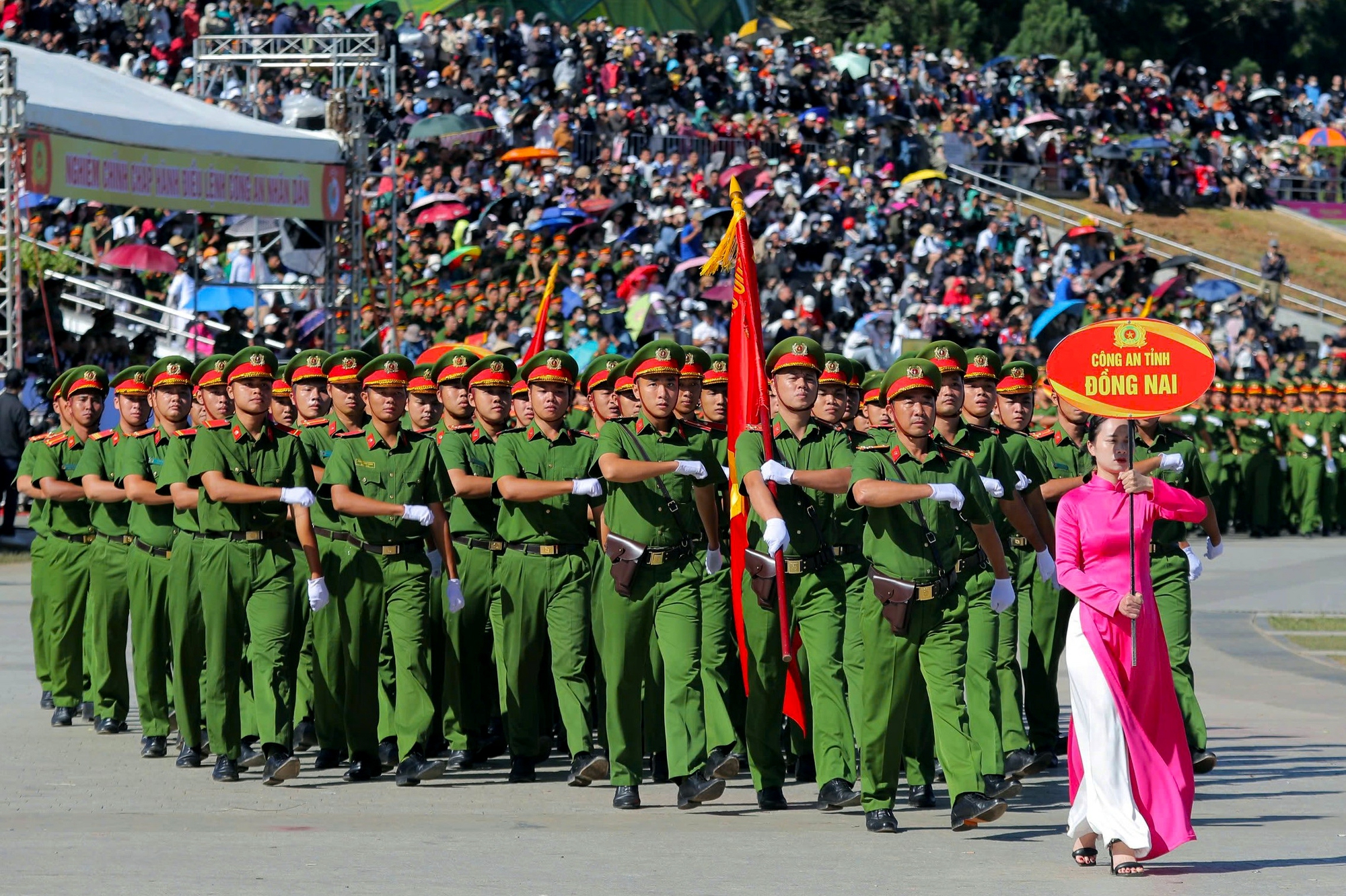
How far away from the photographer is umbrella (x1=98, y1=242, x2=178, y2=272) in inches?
991

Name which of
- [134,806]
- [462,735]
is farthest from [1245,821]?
[134,806]

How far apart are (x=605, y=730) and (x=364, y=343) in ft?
51.2

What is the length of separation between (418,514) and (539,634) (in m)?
0.85

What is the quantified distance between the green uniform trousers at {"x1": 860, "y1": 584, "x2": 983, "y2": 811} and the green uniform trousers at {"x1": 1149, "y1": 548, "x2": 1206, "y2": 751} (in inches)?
78.1

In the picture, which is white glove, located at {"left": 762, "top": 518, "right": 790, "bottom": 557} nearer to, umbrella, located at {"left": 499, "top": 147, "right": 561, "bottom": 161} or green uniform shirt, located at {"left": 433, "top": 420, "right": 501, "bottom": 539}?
green uniform shirt, located at {"left": 433, "top": 420, "right": 501, "bottom": 539}

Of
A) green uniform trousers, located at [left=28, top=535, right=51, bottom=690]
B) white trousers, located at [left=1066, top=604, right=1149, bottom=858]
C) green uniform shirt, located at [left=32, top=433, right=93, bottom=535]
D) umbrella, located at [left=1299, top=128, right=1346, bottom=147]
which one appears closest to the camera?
white trousers, located at [left=1066, top=604, right=1149, bottom=858]

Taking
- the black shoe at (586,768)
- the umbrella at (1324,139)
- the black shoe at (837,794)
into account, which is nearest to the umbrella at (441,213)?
the black shoe at (586,768)

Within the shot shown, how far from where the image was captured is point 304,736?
11305 millimetres

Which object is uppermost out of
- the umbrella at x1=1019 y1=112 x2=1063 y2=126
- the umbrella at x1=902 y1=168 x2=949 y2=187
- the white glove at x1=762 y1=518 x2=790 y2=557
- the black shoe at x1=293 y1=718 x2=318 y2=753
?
the umbrella at x1=1019 y1=112 x2=1063 y2=126

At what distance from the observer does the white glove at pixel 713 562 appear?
951 cm

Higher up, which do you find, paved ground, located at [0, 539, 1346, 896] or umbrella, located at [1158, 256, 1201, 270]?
umbrella, located at [1158, 256, 1201, 270]

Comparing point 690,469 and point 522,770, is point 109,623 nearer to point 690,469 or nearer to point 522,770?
point 522,770

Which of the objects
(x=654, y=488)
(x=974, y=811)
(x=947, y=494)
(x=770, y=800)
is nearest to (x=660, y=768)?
(x=770, y=800)

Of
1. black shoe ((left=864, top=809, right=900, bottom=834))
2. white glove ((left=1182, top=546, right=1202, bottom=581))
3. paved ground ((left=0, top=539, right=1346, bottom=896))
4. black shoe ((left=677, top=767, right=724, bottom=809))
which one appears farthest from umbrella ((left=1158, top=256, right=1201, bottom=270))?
black shoe ((left=864, top=809, right=900, bottom=834))
